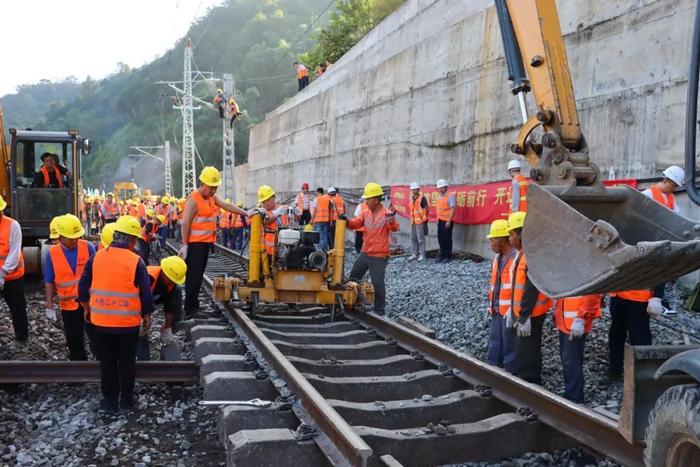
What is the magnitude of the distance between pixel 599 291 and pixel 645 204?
79 cm

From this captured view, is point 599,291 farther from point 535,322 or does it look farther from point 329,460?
point 535,322

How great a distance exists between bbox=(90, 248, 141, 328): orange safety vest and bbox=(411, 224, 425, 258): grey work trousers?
9.36 meters

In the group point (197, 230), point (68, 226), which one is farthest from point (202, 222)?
point (68, 226)

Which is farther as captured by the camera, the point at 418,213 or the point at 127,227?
the point at 418,213

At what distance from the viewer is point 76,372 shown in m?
5.63

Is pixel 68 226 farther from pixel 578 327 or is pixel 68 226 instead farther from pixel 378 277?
pixel 578 327

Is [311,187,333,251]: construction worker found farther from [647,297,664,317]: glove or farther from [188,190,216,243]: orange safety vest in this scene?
[647,297,664,317]: glove

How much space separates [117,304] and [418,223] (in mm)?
9544

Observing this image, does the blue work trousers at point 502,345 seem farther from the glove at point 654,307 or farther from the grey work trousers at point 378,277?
the grey work trousers at point 378,277

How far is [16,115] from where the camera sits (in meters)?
134

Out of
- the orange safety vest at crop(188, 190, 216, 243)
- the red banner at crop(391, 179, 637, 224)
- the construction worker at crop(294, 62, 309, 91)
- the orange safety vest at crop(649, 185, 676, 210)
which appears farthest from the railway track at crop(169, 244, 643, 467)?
the construction worker at crop(294, 62, 309, 91)

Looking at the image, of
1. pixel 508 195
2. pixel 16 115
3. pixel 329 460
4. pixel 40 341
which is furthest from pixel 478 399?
pixel 16 115

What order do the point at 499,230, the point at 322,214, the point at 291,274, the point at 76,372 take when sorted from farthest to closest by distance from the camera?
the point at 322,214 < the point at 291,274 < the point at 499,230 < the point at 76,372

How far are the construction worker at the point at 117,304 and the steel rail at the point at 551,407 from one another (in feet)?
8.58
